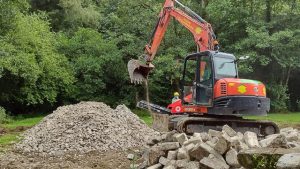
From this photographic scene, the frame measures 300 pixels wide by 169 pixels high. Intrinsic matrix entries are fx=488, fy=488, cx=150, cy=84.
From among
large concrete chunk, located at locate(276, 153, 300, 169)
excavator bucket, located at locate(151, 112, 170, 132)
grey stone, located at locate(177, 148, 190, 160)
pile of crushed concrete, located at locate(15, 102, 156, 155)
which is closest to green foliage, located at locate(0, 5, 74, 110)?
pile of crushed concrete, located at locate(15, 102, 156, 155)

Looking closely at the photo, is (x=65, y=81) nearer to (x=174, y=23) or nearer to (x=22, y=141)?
(x=174, y=23)

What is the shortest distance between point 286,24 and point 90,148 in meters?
18.7

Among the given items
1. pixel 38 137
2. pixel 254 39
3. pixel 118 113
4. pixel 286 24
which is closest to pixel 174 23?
pixel 254 39

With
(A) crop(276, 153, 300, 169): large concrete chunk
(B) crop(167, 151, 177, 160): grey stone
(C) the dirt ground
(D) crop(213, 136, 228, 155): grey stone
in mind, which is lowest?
(C) the dirt ground

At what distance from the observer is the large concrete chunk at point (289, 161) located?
14.5 feet

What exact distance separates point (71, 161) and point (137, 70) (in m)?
3.81

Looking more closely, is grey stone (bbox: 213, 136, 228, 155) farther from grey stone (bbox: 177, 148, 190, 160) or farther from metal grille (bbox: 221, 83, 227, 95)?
metal grille (bbox: 221, 83, 227, 95)

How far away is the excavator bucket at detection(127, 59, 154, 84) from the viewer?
554 inches

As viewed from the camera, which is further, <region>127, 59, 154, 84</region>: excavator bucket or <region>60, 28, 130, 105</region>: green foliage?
<region>60, 28, 130, 105</region>: green foliage

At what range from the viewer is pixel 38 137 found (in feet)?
44.5

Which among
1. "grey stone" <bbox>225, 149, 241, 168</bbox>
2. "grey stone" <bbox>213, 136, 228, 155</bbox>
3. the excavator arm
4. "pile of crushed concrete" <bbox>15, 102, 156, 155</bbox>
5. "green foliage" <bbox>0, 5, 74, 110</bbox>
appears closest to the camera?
"grey stone" <bbox>225, 149, 241, 168</bbox>

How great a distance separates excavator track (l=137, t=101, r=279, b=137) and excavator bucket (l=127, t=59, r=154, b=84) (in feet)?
4.83

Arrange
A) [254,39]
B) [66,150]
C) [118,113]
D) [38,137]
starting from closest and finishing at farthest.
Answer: [66,150] < [38,137] < [118,113] < [254,39]

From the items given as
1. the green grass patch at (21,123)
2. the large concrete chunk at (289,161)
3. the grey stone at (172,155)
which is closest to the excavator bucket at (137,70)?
the grey stone at (172,155)
